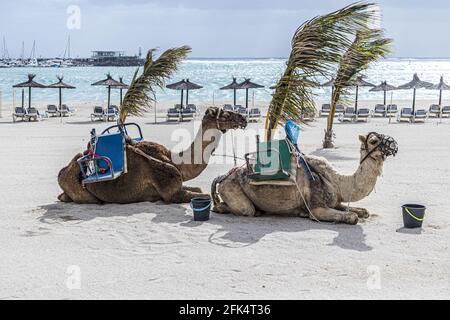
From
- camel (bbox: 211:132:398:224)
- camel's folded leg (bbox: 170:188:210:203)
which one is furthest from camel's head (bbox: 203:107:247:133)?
camel's folded leg (bbox: 170:188:210:203)

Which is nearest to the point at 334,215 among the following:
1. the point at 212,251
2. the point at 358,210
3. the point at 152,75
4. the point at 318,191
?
the point at 318,191

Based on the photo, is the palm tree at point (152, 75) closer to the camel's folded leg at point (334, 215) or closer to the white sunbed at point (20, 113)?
the camel's folded leg at point (334, 215)

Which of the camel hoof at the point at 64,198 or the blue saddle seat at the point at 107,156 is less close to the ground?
the blue saddle seat at the point at 107,156

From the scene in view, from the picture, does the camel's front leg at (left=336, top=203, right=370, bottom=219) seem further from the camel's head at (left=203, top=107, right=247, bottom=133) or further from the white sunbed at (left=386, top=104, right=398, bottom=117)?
the white sunbed at (left=386, top=104, right=398, bottom=117)

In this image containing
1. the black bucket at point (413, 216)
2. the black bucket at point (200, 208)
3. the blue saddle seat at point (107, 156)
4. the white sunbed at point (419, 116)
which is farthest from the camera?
the white sunbed at point (419, 116)

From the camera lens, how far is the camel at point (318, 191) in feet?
23.8

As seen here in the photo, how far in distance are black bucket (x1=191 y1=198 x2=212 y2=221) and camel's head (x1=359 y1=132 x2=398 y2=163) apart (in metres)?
2.05

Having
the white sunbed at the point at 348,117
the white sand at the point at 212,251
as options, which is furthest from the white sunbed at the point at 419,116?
the white sand at the point at 212,251

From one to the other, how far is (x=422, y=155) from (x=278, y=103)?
274 inches

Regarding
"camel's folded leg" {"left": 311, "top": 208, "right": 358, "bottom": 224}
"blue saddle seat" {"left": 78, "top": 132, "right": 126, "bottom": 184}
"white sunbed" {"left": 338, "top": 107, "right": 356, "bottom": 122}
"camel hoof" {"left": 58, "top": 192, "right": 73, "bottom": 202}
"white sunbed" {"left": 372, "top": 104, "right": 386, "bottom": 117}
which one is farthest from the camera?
"white sunbed" {"left": 372, "top": 104, "right": 386, "bottom": 117}

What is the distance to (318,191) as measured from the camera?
7434 mm

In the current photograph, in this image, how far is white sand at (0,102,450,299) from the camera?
17.3 feet

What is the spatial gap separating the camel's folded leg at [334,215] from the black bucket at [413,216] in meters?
0.60

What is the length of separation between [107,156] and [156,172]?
720 mm
